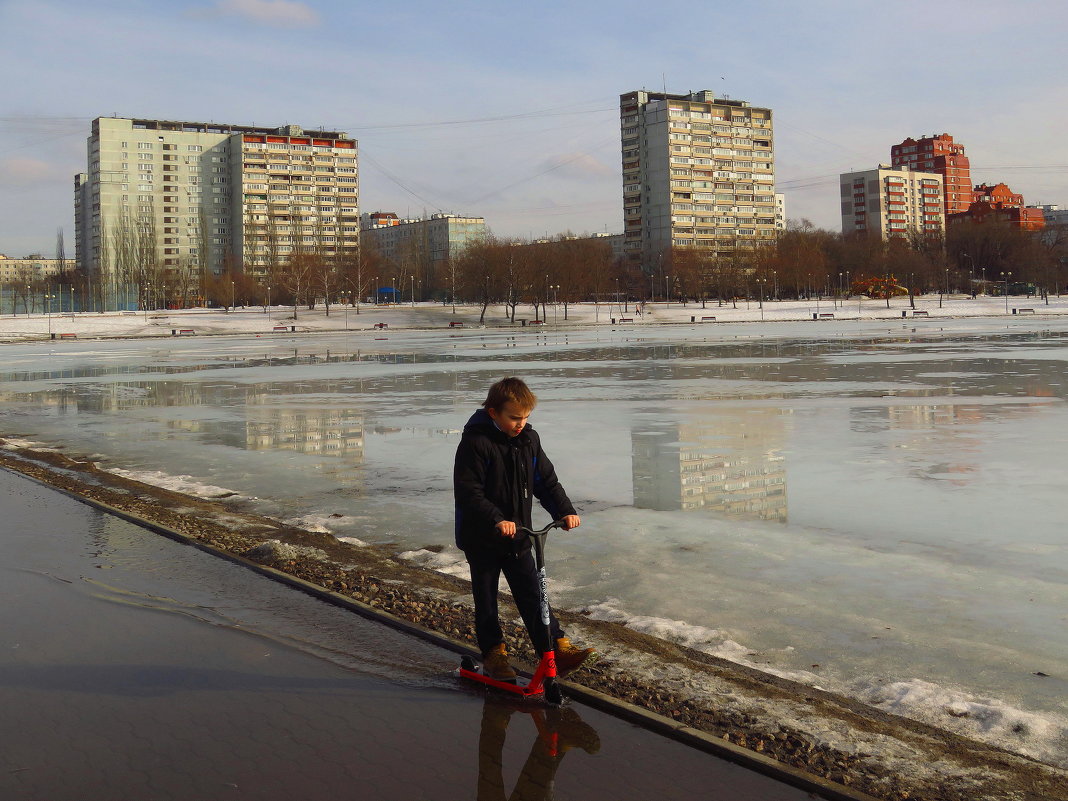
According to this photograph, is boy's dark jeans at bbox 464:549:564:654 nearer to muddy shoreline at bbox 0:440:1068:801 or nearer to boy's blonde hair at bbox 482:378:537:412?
muddy shoreline at bbox 0:440:1068:801

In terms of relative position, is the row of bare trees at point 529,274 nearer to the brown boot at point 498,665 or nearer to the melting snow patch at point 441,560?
the melting snow patch at point 441,560

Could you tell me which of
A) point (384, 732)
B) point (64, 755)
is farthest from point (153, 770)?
point (384, 732)

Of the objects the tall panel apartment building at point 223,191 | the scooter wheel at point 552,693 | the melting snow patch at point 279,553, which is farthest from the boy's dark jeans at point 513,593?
the tall panel apartment building at point 223,191

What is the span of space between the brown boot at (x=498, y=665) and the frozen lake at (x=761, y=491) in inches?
45.1

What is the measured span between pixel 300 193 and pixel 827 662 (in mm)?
166876

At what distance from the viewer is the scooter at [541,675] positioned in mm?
4719

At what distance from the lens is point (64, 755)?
4152 millimetres

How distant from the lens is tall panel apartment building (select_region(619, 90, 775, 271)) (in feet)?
550

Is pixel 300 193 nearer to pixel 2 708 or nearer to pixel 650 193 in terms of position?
pixel 650 193

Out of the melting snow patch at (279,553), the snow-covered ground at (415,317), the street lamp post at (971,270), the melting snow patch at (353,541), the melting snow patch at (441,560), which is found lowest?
the melting snow patch at (441,560)

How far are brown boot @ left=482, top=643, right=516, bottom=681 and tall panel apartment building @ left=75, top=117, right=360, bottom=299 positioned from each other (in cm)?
14637

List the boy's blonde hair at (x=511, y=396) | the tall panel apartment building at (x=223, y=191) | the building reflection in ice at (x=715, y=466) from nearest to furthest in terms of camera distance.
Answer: the boy's blonde hair at (x=511, y=396) → the building reflection in ice at (x=715, y=466) → the tall panel apartment building at (x=223, y=191)

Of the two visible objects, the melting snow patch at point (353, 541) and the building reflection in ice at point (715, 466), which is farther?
the building reflection in ice at point (715, 466)

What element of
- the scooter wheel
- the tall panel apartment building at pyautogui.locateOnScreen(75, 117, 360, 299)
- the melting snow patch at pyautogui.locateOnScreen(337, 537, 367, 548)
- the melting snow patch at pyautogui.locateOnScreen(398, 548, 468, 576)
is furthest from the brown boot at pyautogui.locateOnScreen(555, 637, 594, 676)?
the tall panel apartment building at pyautogui.locateOnScreen(75, 117, 360, 299)
